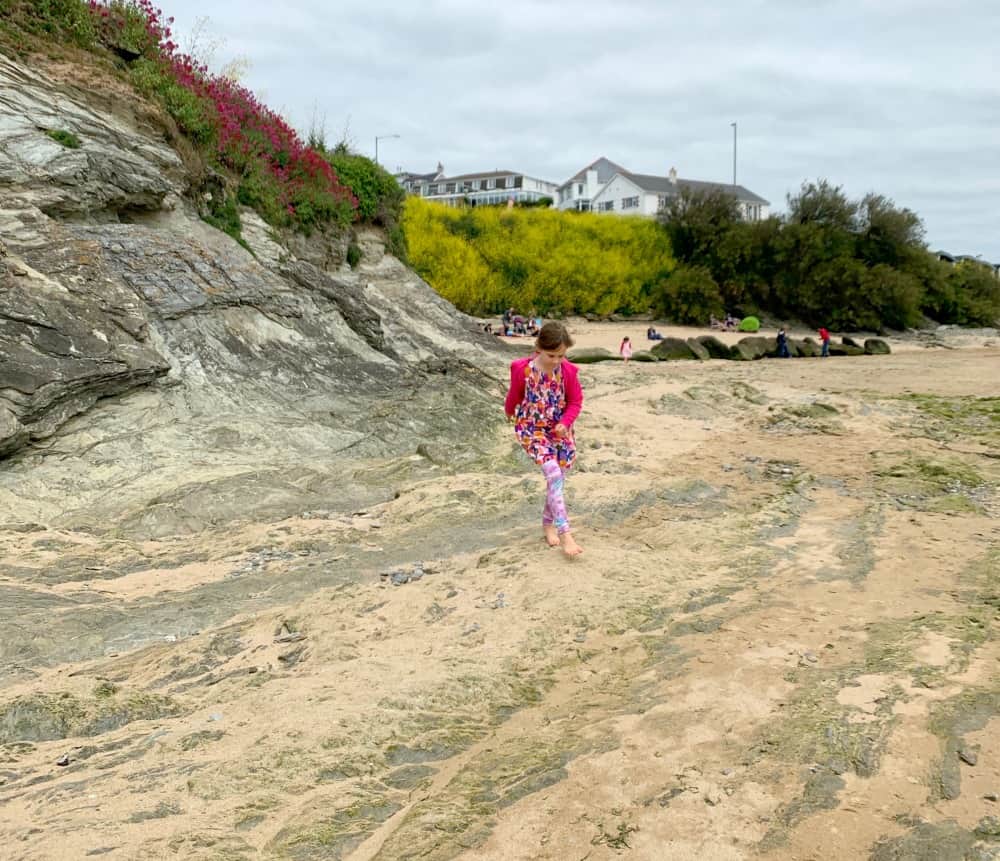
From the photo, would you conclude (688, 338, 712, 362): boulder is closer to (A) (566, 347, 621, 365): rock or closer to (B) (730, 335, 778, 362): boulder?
(B) (730, 335, 778, 362): boulder

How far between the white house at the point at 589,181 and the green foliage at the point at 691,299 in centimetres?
3539

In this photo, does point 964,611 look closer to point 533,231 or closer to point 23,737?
point 23,737

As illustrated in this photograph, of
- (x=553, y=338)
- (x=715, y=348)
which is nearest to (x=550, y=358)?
(x=553, y=338)

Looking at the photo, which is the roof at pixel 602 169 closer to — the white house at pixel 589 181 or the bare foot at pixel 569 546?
the white house at pixel 589 181

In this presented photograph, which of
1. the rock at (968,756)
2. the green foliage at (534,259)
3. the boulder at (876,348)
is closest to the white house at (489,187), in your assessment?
the green foliage at (534,259)

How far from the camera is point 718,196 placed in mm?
36438

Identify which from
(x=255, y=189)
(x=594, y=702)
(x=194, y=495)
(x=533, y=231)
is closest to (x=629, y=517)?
(x=594, y=702)

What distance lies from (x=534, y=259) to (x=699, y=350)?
42.8ft

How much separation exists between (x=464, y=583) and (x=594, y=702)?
1.65 m

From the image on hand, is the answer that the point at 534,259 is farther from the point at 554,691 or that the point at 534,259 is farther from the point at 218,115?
the point at 554,691

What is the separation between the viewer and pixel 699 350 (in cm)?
2184

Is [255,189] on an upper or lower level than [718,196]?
lower

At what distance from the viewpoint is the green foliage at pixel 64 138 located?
9.61 m

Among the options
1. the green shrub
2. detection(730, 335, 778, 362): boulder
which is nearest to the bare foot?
the green shrub
